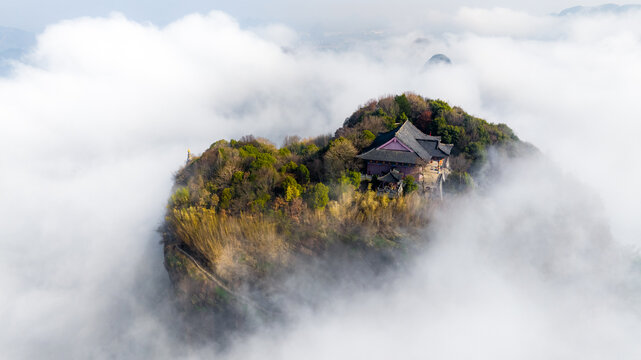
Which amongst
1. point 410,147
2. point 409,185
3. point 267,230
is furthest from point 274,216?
point 410,147

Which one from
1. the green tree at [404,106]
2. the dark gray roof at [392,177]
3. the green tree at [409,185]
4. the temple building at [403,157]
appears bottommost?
the green tree at [409,185]

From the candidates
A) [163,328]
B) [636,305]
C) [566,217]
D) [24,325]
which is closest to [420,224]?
[566,217]

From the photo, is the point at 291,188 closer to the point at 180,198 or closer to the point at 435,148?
the point at 180,198

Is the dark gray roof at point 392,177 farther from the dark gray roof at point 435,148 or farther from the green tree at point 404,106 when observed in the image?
Answer: the green tree at point 404,106

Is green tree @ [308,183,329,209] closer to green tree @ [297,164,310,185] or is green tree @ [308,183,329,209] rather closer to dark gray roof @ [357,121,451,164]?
green tree @ [297,164,310,185]

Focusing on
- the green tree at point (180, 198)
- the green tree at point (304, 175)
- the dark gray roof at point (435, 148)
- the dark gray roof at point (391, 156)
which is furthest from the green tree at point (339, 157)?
Answer: the green tree at point (180, 198)

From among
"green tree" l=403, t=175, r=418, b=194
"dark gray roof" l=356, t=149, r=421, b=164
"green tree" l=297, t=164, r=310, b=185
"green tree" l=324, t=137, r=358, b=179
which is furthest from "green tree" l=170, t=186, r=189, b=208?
"green tree" l=403, t=175, r=418, b=194

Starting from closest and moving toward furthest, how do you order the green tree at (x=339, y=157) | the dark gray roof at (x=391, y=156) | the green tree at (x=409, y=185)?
1. the green tree at (x=409, y=185)
2. the green tree at (x=339, y=157)
3. the dark gray roof at (x=391, y=156)

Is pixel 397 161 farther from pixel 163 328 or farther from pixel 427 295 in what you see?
pixel 163 328
